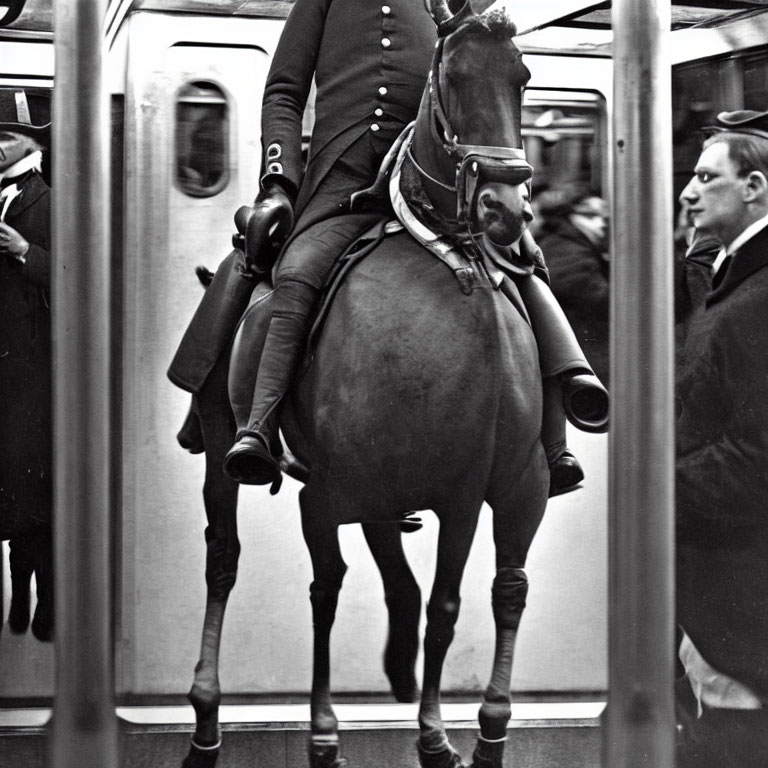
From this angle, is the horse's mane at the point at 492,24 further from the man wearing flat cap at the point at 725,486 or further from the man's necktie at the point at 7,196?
the man's necktie at the point at 7,196

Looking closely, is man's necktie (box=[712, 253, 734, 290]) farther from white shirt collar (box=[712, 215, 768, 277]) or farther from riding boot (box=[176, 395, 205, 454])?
riding boot (box=[176, 395, 205, 454])

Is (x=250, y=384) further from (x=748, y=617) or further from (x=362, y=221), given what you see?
(x=748, y=617)

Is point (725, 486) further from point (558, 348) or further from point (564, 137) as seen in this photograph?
point (564, 137)

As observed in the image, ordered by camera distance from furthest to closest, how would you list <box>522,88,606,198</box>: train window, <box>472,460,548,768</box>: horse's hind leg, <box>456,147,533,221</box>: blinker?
1. <box>522,88,606,198</box>: train window
2. <box>472,460,548,768</box>: horse's hind leg
3. <box>456,147,533,221</box>: blinker

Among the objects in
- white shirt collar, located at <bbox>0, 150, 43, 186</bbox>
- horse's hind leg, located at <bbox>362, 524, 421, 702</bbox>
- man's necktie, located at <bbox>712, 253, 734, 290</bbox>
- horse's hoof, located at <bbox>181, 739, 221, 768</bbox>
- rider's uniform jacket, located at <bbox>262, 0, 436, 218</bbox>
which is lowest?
horse's hoof, located at <bbox>181, 739, 221, 768</bbox>

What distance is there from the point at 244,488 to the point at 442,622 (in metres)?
0.67

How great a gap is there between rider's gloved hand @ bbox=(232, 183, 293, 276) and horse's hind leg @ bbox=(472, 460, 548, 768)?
0.84m

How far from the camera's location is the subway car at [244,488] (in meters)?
3.97

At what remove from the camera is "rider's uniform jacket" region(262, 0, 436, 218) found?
3787 mm

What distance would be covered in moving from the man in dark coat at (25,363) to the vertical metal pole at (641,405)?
1467mm

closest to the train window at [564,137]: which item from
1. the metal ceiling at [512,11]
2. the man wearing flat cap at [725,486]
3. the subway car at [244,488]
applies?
the subway car at [244,488]

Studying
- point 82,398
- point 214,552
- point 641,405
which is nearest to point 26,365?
point 82,398

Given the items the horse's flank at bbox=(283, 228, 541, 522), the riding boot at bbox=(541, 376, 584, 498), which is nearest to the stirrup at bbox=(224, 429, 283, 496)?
the horse's flank at bbox=(283, 228, 541, 522)

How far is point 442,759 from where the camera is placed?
12.4ft
